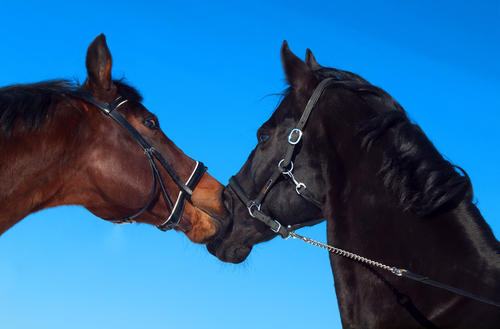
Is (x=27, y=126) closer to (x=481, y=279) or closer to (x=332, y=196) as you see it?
(x=332, y=196)

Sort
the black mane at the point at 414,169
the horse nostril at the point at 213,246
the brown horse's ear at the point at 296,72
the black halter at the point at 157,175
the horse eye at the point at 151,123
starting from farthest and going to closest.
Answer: the horse nostril at the point at 213,246
the horse eye at the point at 151,123
the black halter at the point at 157,175
the brown horse's ear at the point at 296,72
the black mane at the point at 414,169

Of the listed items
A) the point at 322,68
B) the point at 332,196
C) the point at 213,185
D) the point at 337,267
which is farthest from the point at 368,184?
the point at 213,185

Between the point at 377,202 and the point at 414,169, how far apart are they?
0.47m

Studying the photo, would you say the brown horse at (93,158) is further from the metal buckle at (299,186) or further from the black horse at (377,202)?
the metal buckle at (299,186)

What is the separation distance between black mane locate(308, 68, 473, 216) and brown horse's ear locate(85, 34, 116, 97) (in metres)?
3.09

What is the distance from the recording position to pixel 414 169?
4.56 metres

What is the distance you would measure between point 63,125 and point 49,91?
0.47 meters

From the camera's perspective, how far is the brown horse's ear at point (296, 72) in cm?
561

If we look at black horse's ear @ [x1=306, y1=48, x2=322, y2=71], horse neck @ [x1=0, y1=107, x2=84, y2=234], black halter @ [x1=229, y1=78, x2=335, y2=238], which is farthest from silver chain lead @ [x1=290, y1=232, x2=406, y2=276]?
horse neck @ [x1=0, y1=107, x2=84, y2=234]

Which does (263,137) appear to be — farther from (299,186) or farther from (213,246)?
(213,246)

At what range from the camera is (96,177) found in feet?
18.7

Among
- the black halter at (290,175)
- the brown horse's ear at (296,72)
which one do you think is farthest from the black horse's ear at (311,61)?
the black halter at (290,175)

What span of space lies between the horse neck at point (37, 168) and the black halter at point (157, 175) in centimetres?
53

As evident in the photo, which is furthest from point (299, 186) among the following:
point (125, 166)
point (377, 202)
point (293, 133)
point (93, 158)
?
point (93, 158)
